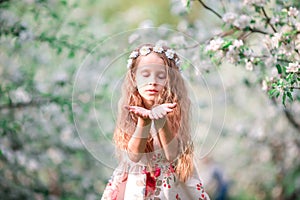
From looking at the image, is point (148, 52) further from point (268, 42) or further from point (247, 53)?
point (268, 42)

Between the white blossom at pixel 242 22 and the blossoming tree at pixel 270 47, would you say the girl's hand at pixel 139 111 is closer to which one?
the blossoming tree at pixel 270 47

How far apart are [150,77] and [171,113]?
18cm

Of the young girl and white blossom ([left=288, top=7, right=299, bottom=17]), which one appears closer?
the young girl

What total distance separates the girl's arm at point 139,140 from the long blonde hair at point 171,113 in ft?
0.27

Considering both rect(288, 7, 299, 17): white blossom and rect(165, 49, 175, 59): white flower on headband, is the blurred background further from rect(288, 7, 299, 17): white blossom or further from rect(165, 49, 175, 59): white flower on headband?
rect(288, 7, 299, 17): white blossom

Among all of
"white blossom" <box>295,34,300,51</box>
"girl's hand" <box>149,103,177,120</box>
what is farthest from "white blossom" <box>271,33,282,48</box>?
"girl's hand" <box>149,103,177,120</box>

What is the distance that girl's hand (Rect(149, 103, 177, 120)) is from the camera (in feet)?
8.36

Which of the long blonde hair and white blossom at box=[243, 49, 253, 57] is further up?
white blossom at box=[243, 49, 253, 57]

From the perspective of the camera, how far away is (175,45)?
12.4ft

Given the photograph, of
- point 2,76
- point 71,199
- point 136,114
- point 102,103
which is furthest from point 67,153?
point 136,114

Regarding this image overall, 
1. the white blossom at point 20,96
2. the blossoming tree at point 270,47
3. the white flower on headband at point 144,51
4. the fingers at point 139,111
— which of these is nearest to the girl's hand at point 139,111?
the fingers at point 139,111

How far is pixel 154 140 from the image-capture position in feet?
9.31

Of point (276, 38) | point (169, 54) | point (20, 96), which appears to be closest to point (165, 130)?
point (169, 54)

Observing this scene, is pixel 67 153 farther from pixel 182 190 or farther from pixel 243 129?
pixel 182 190
